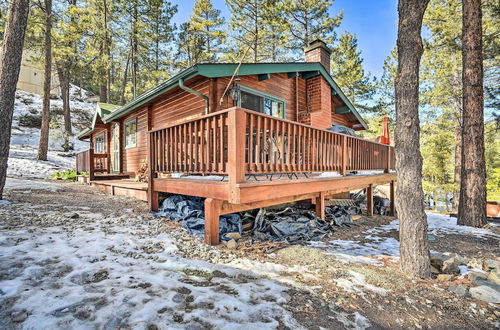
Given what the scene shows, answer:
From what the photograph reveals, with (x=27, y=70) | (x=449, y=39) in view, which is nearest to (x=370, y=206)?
(x=449, y=39)

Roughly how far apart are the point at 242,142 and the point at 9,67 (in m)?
5.44

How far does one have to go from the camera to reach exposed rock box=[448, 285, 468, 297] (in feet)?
7.93

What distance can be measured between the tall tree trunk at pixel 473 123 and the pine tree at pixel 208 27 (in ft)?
53.7

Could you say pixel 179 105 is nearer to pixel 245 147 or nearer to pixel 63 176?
pixel 245 147

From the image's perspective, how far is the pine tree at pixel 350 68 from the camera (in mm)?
19214

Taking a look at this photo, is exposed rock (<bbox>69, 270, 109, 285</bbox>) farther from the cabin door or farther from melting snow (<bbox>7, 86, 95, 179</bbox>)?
melting snow (<bbox>7, 86, 95, 179</bbox>)

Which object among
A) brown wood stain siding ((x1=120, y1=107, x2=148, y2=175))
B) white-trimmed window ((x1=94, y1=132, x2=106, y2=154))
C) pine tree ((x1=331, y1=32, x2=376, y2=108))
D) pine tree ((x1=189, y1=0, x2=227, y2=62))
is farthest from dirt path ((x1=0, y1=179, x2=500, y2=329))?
pine tree ((x1=331, y1=32, x2=376, y2=108))

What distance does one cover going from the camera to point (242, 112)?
3.19 m

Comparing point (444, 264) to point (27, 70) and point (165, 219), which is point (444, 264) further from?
point (27, 70)

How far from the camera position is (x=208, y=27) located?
69.8 ft

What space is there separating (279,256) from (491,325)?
6.63 ft

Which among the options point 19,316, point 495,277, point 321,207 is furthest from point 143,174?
point 495,277

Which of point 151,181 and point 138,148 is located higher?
point 138,148

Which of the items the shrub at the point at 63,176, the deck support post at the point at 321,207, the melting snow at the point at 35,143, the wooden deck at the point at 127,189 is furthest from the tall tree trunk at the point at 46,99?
the deck support post at the point at 321,207
